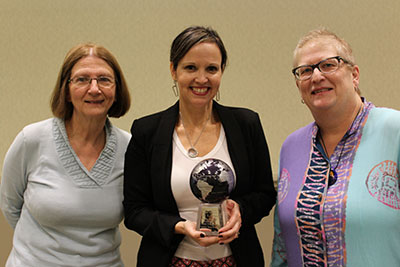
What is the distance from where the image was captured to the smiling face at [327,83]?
1.68 m

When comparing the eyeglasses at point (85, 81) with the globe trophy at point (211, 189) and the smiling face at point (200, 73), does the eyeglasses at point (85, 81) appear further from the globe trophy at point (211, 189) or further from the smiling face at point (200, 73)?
the globe trophy at point (211, 189)

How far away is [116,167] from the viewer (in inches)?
82.3

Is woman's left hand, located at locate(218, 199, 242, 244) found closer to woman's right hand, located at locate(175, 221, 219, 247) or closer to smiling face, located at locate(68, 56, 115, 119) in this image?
woman's right hand, located at locate(175, 221, 219, 247)

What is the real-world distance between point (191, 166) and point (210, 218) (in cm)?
24

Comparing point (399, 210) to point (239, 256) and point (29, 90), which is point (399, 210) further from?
point (29, 90)

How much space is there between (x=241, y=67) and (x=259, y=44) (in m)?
0.24

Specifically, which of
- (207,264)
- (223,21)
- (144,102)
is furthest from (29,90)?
(207,264)

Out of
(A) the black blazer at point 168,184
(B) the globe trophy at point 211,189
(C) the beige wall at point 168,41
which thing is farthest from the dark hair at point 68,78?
(C) the beige wall at point 168,41

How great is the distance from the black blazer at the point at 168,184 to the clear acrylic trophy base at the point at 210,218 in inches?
4.5

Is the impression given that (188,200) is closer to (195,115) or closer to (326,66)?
(195,115)

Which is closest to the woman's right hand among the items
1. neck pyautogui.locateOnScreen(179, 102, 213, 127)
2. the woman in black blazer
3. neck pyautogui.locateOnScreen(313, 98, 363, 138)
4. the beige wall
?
the woman in black blazer

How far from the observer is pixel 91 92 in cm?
199

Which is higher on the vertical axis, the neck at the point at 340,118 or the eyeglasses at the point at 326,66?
the eyeglasses at the point at 326,66

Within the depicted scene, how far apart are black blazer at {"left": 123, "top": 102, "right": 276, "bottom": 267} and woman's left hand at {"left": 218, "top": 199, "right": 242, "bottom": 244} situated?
38 millimetres
